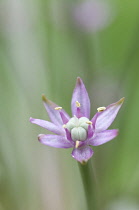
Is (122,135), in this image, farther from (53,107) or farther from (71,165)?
(53,107)

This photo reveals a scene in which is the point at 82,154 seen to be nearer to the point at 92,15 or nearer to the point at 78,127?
the point at 78,127

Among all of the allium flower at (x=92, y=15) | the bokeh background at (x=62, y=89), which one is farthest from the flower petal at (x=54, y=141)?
the allium flower at (x=92, y=15)

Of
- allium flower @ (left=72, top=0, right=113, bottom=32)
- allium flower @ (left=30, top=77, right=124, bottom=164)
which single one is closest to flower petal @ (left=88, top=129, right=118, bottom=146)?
allium flower @ (left=30, top=77, right=124, bottom=164)

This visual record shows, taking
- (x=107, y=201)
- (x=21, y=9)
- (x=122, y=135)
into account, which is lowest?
(x=107, y=201)

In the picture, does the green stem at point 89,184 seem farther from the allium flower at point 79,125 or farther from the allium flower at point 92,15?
the allium flower at point 92,15

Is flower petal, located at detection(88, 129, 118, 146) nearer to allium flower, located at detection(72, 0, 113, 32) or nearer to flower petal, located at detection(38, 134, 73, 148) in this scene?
flower petal, located at detection(38, 134, 73, 148)

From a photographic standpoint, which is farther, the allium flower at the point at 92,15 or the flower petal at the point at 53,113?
the allium flower at the point at 92,15

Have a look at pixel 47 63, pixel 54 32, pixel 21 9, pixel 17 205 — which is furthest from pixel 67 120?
pixel 21 9

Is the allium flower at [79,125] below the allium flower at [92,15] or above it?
below
